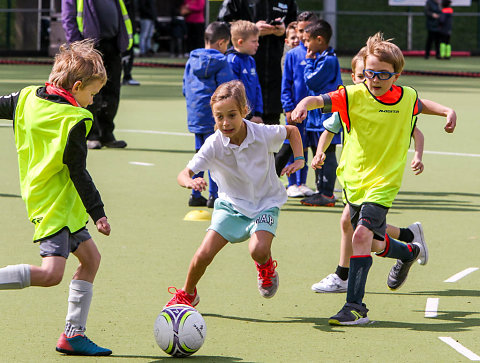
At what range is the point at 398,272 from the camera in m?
6.93

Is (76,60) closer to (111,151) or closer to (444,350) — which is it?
(444,350)

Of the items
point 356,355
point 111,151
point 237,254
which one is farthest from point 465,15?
point 356,355

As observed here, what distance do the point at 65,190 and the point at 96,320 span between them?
111 cm

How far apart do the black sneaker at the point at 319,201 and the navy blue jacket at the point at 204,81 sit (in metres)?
1.16

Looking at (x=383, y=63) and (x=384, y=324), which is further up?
(x=383, y=63)

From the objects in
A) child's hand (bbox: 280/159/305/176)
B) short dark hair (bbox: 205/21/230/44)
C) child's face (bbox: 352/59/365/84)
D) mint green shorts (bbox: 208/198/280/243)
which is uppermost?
short dark hair (bbox: 205/21/230/44)

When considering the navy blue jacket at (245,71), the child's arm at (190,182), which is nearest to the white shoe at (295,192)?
the navy blue jacket at (245,71)

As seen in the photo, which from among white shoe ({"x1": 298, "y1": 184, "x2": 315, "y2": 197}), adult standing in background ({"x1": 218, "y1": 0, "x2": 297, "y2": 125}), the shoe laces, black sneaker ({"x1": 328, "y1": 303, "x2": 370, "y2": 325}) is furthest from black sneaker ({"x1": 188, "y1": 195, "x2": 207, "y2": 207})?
→ black sneaker ({"x1": 328, "y1": 303, "x2": 370, "y2": 325})

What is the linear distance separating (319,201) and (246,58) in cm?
153

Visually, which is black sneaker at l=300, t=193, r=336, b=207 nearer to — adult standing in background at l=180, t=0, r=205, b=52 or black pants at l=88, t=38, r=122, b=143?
black pants at l=88, t=38, r=122, b=143

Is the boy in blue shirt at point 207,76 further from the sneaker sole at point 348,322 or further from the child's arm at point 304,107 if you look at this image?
the sneaker sole at point 348,322

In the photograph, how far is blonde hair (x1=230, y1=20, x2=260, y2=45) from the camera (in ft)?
32.6

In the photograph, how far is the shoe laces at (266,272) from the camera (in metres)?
6.46

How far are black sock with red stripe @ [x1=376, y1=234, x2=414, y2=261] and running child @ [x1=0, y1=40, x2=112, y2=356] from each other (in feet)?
6.84
